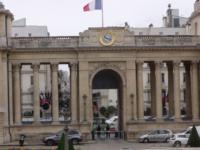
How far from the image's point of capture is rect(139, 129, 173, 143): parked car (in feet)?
251

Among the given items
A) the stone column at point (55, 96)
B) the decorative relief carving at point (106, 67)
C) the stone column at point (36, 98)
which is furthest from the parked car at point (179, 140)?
the stone column at point (36, 98)

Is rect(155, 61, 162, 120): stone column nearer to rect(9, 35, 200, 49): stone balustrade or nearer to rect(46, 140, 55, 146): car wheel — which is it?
rect(9, 35, 200, 49): stone balustrade

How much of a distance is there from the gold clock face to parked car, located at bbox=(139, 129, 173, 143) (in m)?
12.1

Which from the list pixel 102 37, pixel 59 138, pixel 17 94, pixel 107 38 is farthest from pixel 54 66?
pixel 59 138

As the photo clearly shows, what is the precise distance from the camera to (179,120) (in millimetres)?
82000

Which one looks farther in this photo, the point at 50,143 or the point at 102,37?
the point at 102,37

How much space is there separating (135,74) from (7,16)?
16.7m

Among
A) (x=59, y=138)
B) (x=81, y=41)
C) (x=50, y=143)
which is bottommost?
(x=50, y=143)

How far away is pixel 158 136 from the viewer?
7681cm

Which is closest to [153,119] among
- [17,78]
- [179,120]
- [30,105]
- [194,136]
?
[179,120]

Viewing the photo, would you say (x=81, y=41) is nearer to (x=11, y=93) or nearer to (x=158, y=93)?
(x=11, y=93)

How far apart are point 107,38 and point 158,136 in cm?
1343

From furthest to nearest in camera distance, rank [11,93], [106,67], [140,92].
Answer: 1. [140,92]
2. [106,67]
3. [11,93]

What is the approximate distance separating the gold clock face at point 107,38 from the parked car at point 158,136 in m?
12.1
